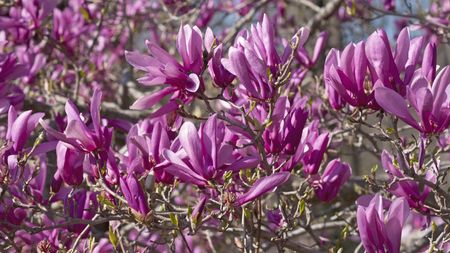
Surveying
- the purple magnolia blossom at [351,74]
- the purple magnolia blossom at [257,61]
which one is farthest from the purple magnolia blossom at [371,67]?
the purple magnolia blossom at [257,61]

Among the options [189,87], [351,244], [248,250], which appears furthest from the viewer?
[351,244]

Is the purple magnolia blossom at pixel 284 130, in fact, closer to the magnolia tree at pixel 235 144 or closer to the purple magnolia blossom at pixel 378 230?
the magnolia tree at pixel 235 144

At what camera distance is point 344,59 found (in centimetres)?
163

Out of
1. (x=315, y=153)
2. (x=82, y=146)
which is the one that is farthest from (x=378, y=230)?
(x=82, y=146)

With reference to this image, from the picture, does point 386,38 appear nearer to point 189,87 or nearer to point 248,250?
point 189,87

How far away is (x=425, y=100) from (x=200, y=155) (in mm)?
531

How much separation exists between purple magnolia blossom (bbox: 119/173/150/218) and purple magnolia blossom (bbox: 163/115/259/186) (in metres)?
0.09

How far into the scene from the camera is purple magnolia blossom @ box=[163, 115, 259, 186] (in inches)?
61.6

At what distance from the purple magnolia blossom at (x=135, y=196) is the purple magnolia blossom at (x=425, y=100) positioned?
602 mm

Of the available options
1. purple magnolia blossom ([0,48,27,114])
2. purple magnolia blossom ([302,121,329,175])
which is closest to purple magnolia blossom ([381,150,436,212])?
purple magnolia blossom ([302,121,329,175])

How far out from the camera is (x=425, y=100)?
1.53 metres

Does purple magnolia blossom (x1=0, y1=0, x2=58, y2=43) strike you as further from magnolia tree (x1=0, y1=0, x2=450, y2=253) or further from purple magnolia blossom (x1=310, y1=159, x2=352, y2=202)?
purple magnolia blossom (x1=310, y1=159, x2=352, y2=202)

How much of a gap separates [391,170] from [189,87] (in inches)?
23.6

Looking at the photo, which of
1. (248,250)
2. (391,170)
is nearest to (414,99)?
(391,170)
